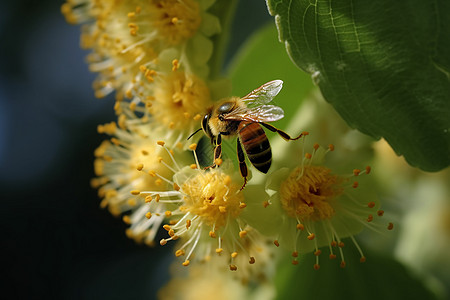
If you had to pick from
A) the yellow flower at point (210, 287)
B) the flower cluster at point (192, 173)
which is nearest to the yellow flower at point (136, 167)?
the flower cluster at point (192, 173)

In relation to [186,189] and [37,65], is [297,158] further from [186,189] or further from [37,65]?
[37,65]

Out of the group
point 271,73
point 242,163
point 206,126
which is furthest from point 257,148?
point 271,73

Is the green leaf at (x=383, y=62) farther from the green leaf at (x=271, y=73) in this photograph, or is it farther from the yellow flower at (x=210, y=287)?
the yellow flower at (x=210, y=287)

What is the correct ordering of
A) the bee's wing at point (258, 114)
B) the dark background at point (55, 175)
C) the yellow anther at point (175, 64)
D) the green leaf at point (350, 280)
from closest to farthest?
the bee's wing at point (258, 114), the yellow anther at point (175, 64), the green leaf at point (350, 280), the dark background at point (55, 175)

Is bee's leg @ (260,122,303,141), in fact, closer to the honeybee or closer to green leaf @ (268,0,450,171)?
the honeybee

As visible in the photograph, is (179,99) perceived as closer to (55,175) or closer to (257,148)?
(257,148)

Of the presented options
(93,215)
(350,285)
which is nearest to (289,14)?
(350,285)
